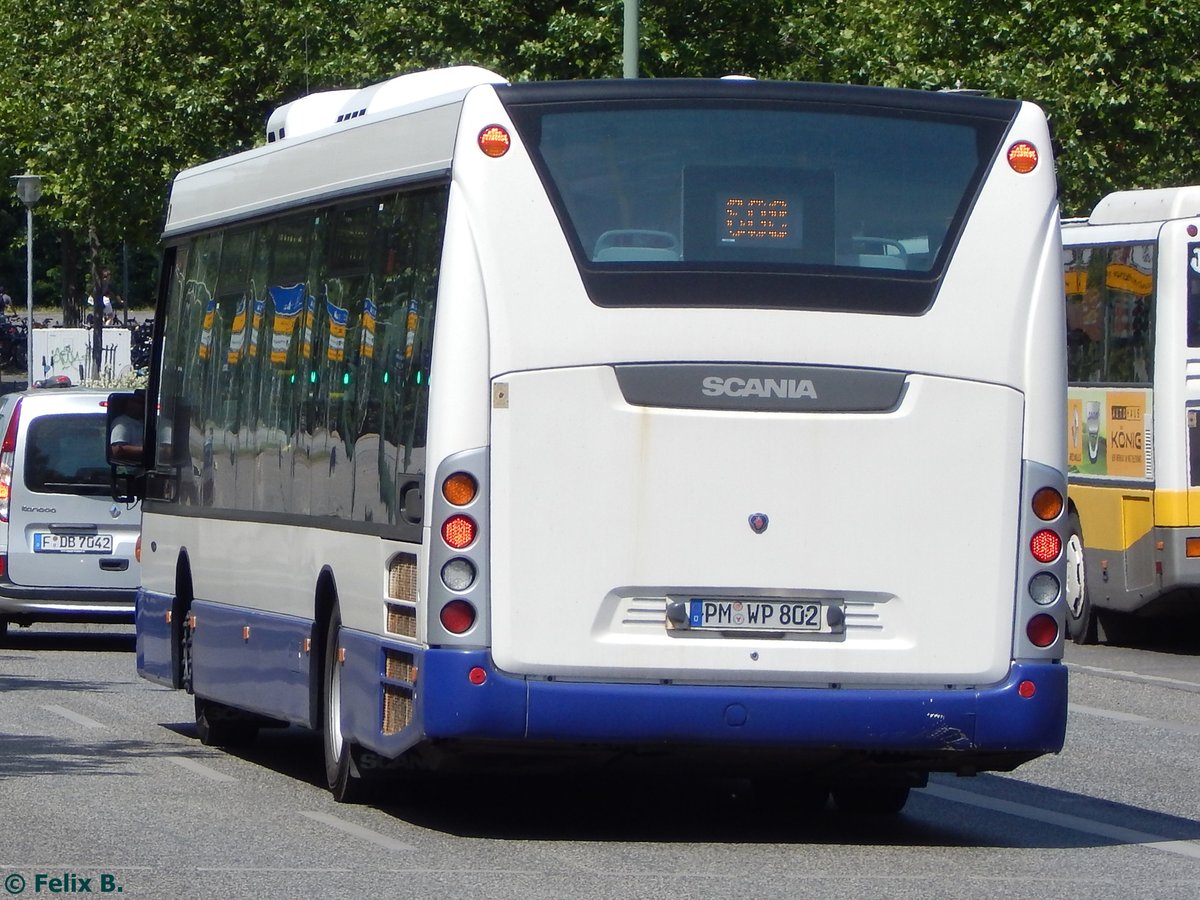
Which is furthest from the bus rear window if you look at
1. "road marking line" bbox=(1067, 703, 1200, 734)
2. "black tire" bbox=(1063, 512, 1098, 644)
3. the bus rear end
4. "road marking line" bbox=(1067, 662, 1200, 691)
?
"black tire" bbox=(1063, 512, 1098, 644)

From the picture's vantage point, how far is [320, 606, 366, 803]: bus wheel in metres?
10.7

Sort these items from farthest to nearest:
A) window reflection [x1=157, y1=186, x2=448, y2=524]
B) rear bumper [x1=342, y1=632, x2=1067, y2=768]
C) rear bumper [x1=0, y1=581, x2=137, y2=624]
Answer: rear bumper [x1=0, y1=581, x2=137, y2=624] < window reflection [x1=157, y1=186, x2=448, y2=524] < rear bumper [x1=342, y1=632, x2=1067, y2=768]

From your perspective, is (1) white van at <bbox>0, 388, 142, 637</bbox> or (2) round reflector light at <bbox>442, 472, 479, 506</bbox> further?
(1) white van at <bbox>0, 388, 142, 637</bbox>

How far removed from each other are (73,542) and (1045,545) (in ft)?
38.4

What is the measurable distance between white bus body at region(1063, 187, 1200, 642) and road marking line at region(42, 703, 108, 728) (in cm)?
853

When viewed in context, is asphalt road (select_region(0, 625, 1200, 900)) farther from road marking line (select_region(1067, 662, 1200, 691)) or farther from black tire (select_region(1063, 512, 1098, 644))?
black tire (select_region(1063, 512, 1098, 644))

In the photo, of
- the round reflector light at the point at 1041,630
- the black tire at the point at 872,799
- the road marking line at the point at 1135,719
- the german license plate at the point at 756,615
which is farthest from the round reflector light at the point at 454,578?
the road marking line at the point at 1135,719

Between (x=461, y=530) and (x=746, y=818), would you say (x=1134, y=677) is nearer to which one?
(x=746, y=818)

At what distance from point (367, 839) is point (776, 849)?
148cm

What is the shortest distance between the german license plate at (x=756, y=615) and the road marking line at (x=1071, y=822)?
164cm

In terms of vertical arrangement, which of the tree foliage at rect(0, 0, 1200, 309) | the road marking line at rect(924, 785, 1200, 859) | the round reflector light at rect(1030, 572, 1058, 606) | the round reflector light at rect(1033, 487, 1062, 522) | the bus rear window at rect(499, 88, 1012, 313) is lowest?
the road marking line at rect(924, 785, 1200, 859)

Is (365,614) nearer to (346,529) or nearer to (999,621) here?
(346,529)

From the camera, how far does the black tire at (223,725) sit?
13.4m

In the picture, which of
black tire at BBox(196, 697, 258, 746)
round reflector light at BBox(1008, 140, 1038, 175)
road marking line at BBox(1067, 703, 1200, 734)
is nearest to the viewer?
round reflector light at BBox(1008, 140, 1038, 175)
